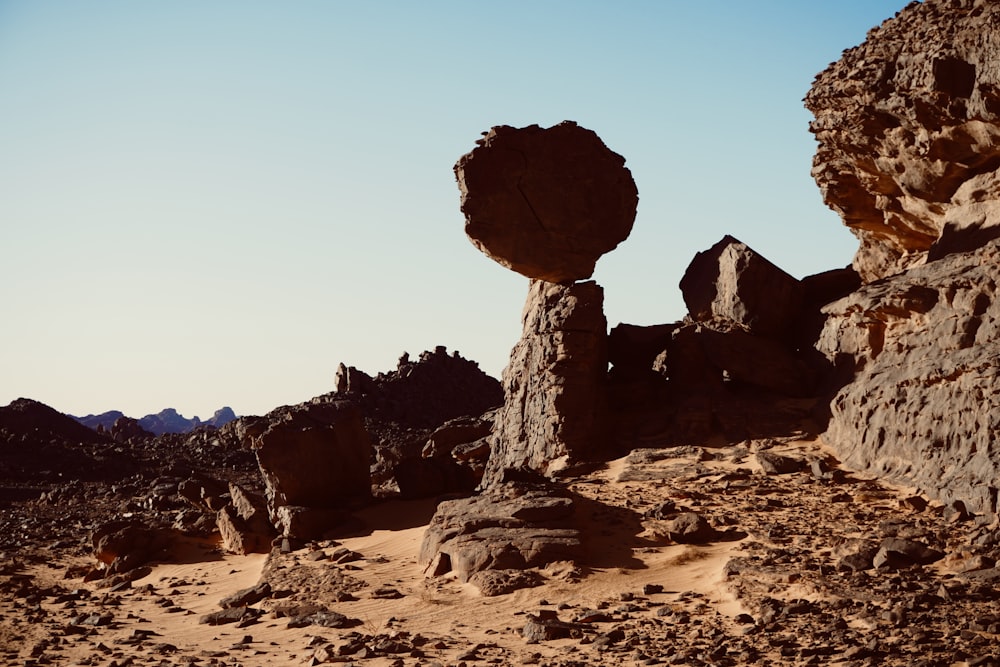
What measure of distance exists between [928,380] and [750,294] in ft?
18.4

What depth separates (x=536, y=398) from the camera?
19172 mm

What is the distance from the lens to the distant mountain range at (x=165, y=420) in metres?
94.0

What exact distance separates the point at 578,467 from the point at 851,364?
5207 mm

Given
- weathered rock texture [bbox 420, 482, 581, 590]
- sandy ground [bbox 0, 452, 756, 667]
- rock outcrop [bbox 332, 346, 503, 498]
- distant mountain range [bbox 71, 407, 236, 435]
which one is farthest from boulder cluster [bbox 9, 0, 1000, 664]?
distant mountain range [bbox 71, 407, 236, 435]

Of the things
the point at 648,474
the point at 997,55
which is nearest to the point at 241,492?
the point at 648,474

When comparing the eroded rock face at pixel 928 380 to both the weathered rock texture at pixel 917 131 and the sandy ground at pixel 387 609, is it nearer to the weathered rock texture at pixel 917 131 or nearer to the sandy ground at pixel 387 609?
the weathered rock texture at pixel 917 131

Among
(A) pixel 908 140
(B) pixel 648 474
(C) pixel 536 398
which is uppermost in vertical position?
(A) pixel 908 140

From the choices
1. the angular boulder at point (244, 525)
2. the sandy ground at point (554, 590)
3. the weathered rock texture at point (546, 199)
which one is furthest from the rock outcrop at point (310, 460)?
the weathered rock texture at point (546, 199)

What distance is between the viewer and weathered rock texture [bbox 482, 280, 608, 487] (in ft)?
60.7

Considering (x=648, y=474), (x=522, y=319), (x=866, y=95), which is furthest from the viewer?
(x=522, y=319)

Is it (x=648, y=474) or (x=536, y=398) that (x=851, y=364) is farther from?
(x=536, y=398)

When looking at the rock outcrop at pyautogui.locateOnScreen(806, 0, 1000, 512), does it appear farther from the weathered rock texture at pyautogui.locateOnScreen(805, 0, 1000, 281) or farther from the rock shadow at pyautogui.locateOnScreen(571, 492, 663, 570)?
the rock shadow at pyautogui.locateOnScreen(571, 492, 663, 570)

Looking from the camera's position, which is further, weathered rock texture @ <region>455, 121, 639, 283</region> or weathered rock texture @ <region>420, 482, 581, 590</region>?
weathered rock texture @ <region>455, 121, 639, 283</region>

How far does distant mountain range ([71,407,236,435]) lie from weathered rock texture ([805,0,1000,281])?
77.1 meters
